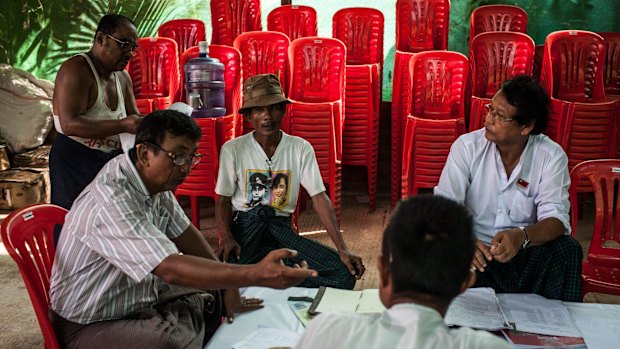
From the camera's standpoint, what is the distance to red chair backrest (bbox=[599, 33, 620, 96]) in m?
5.87

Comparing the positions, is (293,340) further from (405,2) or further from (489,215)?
(405,2)

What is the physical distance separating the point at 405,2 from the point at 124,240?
4.35 metres

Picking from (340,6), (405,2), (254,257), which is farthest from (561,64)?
(254,257)

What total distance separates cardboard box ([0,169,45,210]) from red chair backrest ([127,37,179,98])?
108 cm

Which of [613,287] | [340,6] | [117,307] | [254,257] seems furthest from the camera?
[340,6]

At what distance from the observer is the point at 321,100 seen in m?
5.52

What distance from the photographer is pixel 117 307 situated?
2527mm

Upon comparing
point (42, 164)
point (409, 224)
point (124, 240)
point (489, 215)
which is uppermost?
point (409, 224)

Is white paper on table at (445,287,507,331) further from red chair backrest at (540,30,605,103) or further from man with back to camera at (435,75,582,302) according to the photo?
red chair backrest at (540,30,605,103)

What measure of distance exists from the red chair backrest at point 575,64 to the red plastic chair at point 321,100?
1581 millimetres

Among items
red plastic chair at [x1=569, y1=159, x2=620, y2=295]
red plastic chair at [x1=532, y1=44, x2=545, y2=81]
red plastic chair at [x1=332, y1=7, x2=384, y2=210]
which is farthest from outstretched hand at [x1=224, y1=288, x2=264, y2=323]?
red plastic chair at [x1=532, y1=44, x2=545, y2=81]

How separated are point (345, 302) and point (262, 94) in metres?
1.33

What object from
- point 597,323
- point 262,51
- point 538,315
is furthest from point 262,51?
point 597,323

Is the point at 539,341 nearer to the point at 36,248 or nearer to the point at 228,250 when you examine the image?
the point at 228,250
